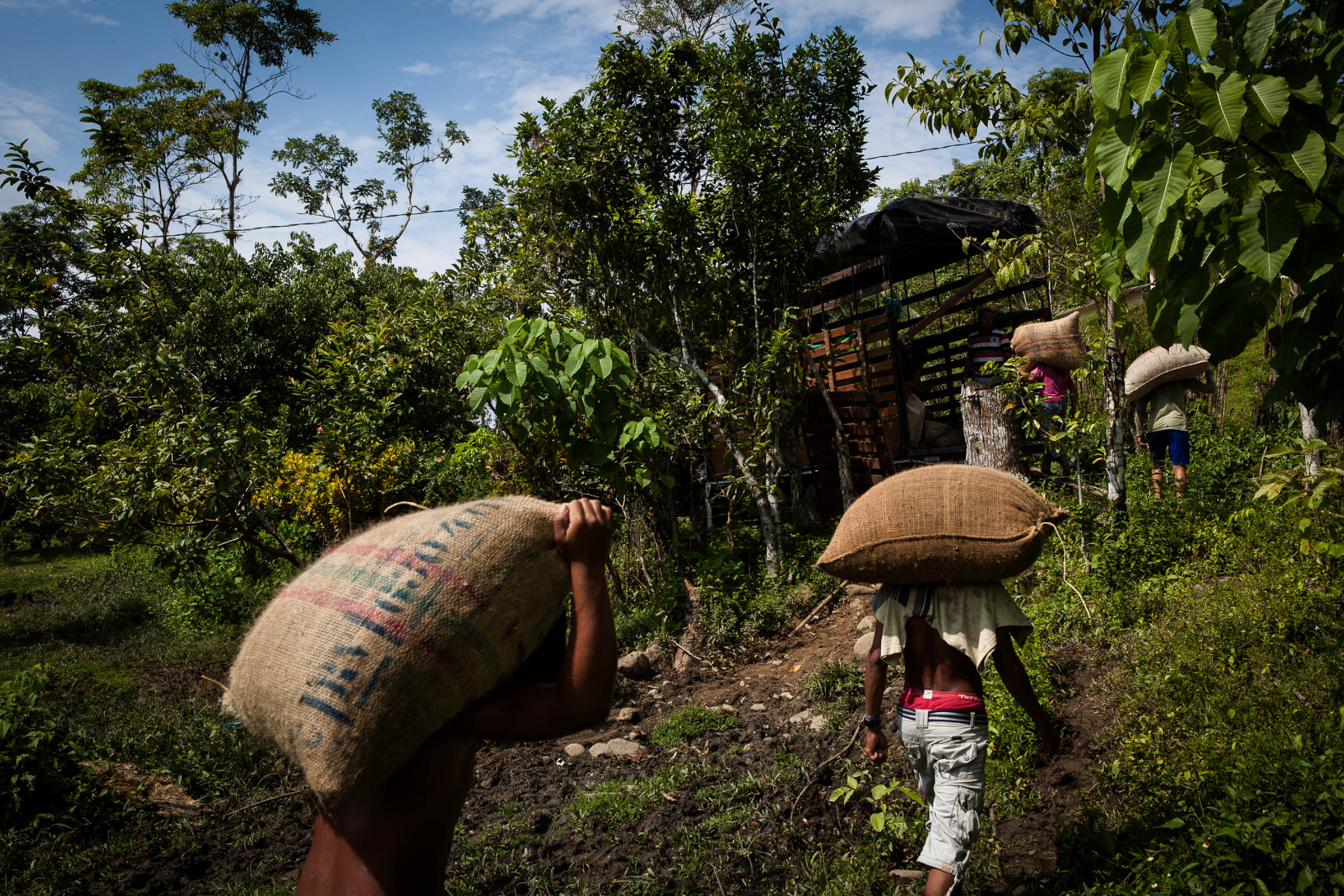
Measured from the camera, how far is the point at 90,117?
5613 millimetres

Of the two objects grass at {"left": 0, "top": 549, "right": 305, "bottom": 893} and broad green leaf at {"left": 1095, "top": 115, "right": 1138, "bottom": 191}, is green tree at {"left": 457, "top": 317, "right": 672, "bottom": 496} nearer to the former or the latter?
grass at {"left": 0, "top": 549, "right": 305, "bottom": 893}

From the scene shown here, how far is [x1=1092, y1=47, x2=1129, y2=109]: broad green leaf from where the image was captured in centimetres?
183

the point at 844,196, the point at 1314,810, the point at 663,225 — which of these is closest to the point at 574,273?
the point at 663,225

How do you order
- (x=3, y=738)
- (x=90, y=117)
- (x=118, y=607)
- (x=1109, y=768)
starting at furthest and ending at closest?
(x=118, y=607) → (x=90, y=117) → (x=3, y=738) → (x=1109, y=768)

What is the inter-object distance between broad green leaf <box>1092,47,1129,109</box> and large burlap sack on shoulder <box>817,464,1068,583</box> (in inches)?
47.4

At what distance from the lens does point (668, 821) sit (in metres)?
3.70

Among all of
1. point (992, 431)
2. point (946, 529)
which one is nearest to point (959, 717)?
point (946, 529)

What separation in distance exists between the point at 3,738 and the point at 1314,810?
5881 mm

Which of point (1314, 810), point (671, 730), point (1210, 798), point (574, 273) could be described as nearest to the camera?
point (1314, 810)

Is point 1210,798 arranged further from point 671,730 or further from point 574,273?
point 574,273

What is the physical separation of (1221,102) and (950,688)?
6.02ft

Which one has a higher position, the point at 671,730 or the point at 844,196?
the point at 844,196

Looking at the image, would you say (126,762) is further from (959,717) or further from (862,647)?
(959,717)

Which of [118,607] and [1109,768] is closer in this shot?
[1109,768]
